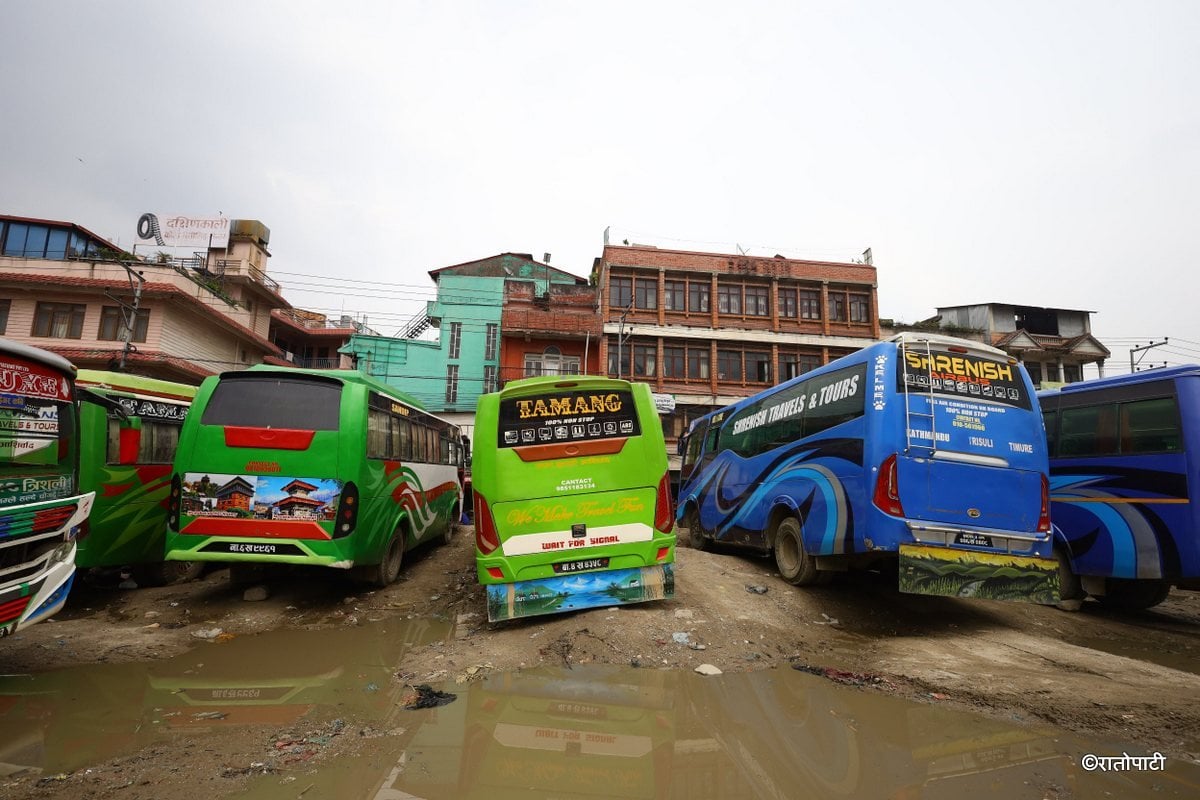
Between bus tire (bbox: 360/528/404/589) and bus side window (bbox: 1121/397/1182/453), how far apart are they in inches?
407

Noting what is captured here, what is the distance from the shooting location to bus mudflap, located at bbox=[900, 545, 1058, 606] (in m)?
6.16

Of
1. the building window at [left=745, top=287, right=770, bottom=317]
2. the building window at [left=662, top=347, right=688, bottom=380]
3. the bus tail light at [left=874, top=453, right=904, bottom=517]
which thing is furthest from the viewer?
the building window at [left=745, top=287, right=770, bottom=317]

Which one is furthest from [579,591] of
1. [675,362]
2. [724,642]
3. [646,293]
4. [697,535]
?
[646,293]

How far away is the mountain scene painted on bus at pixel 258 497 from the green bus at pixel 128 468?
124 cm

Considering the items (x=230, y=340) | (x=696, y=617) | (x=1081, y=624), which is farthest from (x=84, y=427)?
(x=230, y=340)

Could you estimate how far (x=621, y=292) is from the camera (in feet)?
102

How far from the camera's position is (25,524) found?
4629 mm

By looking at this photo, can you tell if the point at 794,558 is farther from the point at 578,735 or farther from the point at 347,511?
the point at 347,511

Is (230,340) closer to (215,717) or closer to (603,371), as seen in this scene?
(603,371)

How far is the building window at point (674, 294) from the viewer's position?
31250 mm

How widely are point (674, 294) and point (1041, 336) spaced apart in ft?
75.5

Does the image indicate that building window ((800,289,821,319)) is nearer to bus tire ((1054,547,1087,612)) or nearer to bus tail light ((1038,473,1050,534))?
bus tire ((1054,547,1087,612))

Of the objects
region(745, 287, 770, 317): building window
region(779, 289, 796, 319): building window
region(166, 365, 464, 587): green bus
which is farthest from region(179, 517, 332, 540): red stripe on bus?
region(779, 289, 796, 319): building window

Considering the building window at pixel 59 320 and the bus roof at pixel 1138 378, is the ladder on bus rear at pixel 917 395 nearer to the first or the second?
the bus roof at pixel 1138 378
